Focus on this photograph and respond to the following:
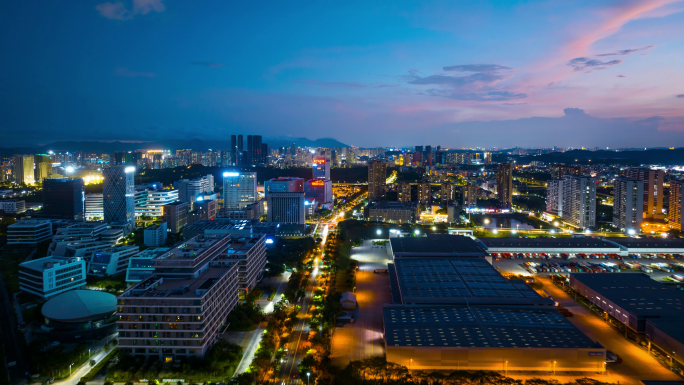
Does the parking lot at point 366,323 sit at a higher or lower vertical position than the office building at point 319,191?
lower

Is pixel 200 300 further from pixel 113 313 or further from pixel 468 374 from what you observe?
pixel 468 374

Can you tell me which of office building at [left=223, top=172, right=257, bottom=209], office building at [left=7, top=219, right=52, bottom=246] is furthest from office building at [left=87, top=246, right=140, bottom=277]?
office building at [left=223, top=172, right=257, bottom=209]

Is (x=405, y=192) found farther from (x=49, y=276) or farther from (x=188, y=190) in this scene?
(x=49, y=276)

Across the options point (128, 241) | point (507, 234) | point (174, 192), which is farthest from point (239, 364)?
point (174, 192)

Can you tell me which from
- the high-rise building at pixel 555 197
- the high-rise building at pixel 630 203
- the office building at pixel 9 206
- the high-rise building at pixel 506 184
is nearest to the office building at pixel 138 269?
the office building at pixel 9 206

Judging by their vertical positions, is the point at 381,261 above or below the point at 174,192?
below

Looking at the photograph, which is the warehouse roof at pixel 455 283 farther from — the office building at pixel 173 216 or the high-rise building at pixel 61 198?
the high-rise building at pixel 61 198

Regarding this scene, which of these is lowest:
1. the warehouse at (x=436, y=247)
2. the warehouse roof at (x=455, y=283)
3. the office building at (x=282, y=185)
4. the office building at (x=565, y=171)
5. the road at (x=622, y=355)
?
the road at (x=622, y=355)
